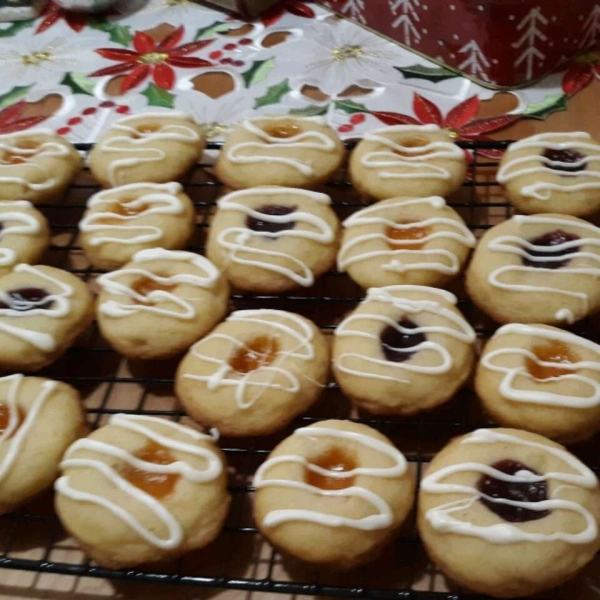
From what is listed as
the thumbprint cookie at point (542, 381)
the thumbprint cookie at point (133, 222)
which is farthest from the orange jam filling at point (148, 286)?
the thumbprint cookie at point (542, 381)

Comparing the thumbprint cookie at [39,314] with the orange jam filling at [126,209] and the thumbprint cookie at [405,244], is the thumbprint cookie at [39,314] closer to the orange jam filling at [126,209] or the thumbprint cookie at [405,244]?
the orange jam filling at [126,209]

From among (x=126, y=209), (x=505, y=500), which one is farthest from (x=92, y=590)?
(x=126, y=209)

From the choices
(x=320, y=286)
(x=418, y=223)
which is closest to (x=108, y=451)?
(x=320, y=286)

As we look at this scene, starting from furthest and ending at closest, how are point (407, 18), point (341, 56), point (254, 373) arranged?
point (341, 56), point (407, 18), point (254, 373)

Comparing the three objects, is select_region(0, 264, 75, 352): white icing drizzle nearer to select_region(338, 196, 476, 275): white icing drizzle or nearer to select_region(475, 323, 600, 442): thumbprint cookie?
select_region(338, 196, 476, 275): white icing drizzle

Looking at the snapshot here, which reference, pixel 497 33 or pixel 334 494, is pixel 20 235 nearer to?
pixel 334 494

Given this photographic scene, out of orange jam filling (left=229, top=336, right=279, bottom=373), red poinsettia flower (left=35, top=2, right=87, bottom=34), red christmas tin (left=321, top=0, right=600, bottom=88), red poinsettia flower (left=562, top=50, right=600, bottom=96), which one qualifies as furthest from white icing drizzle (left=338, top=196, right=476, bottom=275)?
red poinsettia flower (left=35, top=2, right=87, bottom=34)

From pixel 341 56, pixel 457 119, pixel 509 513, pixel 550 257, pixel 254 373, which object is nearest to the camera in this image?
pixel 509 513
